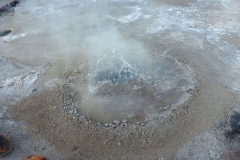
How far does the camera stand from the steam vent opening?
13.2 metres

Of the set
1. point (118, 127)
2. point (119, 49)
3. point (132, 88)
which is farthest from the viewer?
point (119, 49)

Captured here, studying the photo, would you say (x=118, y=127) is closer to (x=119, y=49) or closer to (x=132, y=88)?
(x=132, y=88)

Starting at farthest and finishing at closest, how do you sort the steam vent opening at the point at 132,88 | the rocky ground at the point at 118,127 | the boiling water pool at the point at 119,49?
the boiling water pool at the point at 119,49, the steam vent opening at the point at 132,88, the rocky ground at the point at 118,127

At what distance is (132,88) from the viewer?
48.1 feet

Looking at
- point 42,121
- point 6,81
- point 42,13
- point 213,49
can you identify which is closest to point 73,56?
point 6,81

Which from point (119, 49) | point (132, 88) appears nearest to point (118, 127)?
point (132, 88)

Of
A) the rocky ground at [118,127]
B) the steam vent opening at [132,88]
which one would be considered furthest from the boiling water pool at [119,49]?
the rocky ground at [118,127]

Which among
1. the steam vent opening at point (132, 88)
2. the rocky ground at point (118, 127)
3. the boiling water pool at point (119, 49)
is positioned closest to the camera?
the rocky ground at point (118, 127)

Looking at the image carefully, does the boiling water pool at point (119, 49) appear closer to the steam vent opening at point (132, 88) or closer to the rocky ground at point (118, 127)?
the steam vent opening at point (132, 88)

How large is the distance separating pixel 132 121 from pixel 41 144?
478 cm

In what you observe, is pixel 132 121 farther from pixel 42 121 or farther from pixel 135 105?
pixel 42 121

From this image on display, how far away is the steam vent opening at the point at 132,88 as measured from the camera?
13.2 m

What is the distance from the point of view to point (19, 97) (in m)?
14.4

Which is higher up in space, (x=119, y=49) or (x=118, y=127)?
(x=119, y=49)
